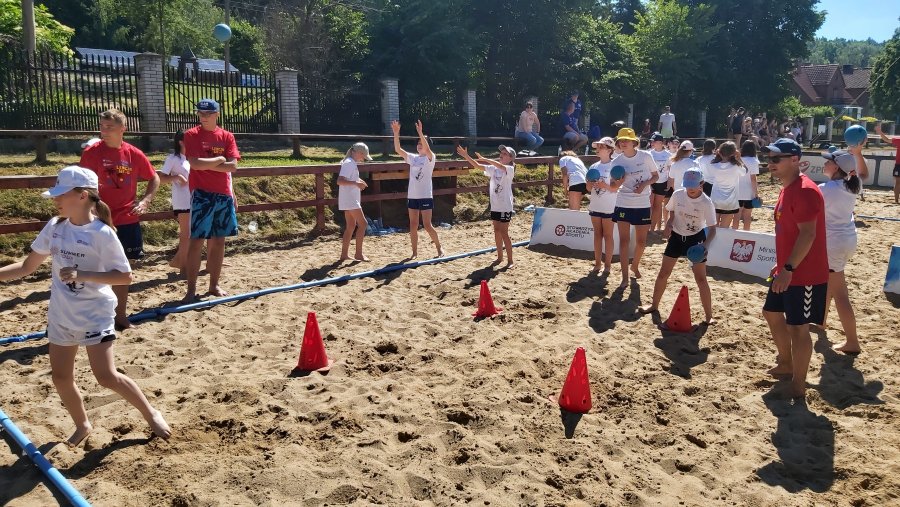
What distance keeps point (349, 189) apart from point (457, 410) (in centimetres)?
530

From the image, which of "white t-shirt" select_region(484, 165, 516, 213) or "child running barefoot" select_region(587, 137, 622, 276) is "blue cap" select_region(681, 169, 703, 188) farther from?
"white t-shirt" select_region(484, 165, 516, 213)

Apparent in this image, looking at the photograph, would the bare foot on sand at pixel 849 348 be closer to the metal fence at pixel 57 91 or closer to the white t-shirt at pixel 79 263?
the white t-shirt at pixel 79 263

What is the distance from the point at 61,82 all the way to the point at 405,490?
52.5ft

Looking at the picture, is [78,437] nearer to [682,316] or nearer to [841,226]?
[682,316]

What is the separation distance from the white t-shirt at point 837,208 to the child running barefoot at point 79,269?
566 cm

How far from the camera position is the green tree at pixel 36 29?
19295mm

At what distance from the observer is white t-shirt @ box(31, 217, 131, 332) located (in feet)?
12.7

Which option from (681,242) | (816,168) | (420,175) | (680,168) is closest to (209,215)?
(420,175)

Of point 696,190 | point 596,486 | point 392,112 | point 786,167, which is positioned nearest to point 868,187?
point 392,112

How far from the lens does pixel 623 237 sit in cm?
832

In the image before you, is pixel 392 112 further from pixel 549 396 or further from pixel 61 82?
pixel 549 396

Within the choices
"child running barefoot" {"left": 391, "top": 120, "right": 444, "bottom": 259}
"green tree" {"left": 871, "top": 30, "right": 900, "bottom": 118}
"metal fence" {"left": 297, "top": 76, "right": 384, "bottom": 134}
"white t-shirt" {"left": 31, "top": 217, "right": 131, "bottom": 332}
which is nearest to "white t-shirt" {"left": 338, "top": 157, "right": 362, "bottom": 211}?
"child running barefoot" {"left": 391, "top": 120, "right": 444, "bottom": 259}

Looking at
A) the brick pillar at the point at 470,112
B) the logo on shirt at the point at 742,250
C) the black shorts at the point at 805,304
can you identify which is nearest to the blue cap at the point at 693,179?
the black shorts at the point at 805,304

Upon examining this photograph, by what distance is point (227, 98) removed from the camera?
19.2m
